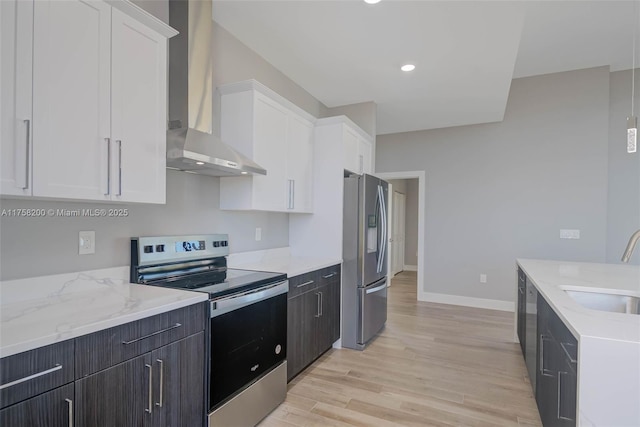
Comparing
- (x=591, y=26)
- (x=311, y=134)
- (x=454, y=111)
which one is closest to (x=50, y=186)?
(x=311, y=134)

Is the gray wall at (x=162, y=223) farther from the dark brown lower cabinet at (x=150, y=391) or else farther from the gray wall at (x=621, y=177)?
the gray wall at (x=621, y=177)

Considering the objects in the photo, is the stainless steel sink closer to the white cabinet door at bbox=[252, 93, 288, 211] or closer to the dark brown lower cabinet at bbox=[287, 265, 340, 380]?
the dark brown lower cabinet at bbox=[287, 265, 340, 380]

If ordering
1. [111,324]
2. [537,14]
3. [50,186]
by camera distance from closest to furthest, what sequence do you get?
[111,324] → [50,186] → [537,14]

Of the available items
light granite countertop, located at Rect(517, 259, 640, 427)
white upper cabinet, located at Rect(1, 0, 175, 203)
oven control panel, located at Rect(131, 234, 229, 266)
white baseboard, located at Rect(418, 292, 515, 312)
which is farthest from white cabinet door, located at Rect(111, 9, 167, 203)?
white baseboard, located at Rect(418, 292, 515, 312)

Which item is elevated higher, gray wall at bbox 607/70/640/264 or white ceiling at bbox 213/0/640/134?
white ceiling at bbox 213/0/640/134

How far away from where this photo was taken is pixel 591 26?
11.0 feet

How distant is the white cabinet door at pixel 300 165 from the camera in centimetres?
304

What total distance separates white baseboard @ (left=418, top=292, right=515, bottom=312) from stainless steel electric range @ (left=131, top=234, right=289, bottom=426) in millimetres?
3491

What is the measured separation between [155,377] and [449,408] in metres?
1.91

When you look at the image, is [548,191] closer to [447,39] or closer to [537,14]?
[537,14]

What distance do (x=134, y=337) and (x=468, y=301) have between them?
4735 millimetres

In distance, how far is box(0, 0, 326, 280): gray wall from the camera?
1524 millimetres

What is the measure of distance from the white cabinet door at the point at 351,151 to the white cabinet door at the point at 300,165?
13.7 inches

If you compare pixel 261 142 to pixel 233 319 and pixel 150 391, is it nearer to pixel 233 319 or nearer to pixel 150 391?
pixel 233 319
